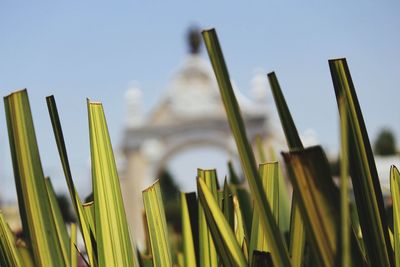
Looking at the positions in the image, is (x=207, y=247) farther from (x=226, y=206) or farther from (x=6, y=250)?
(x=6, y=250)

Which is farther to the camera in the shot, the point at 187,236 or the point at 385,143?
the point at 385,143

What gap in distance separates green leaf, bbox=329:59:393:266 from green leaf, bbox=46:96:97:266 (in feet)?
0.53

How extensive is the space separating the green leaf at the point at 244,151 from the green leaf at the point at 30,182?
109mm

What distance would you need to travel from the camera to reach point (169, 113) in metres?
14.2

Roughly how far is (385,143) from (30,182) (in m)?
17.6

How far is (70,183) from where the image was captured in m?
0.37

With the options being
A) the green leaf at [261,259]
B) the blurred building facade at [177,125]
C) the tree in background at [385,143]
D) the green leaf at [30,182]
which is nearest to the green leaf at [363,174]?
the green leaf at [261,259]

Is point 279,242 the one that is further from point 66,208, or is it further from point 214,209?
point 66,208

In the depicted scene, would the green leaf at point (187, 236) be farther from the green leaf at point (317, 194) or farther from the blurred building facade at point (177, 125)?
the blurred building facade at point (177, 125)

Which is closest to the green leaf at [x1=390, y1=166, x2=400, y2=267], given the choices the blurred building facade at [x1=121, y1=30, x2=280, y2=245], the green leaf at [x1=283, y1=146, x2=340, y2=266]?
the green leaf at [x1=283, y1=146, x2=340, y2=266]

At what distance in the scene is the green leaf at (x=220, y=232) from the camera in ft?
1.13

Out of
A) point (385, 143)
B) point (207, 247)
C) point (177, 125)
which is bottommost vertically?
point (385, 143)

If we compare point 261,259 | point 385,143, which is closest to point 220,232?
point 261,259

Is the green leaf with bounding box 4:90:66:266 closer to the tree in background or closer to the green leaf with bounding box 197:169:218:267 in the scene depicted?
the green leaf with bounding box 197:169:218:267
